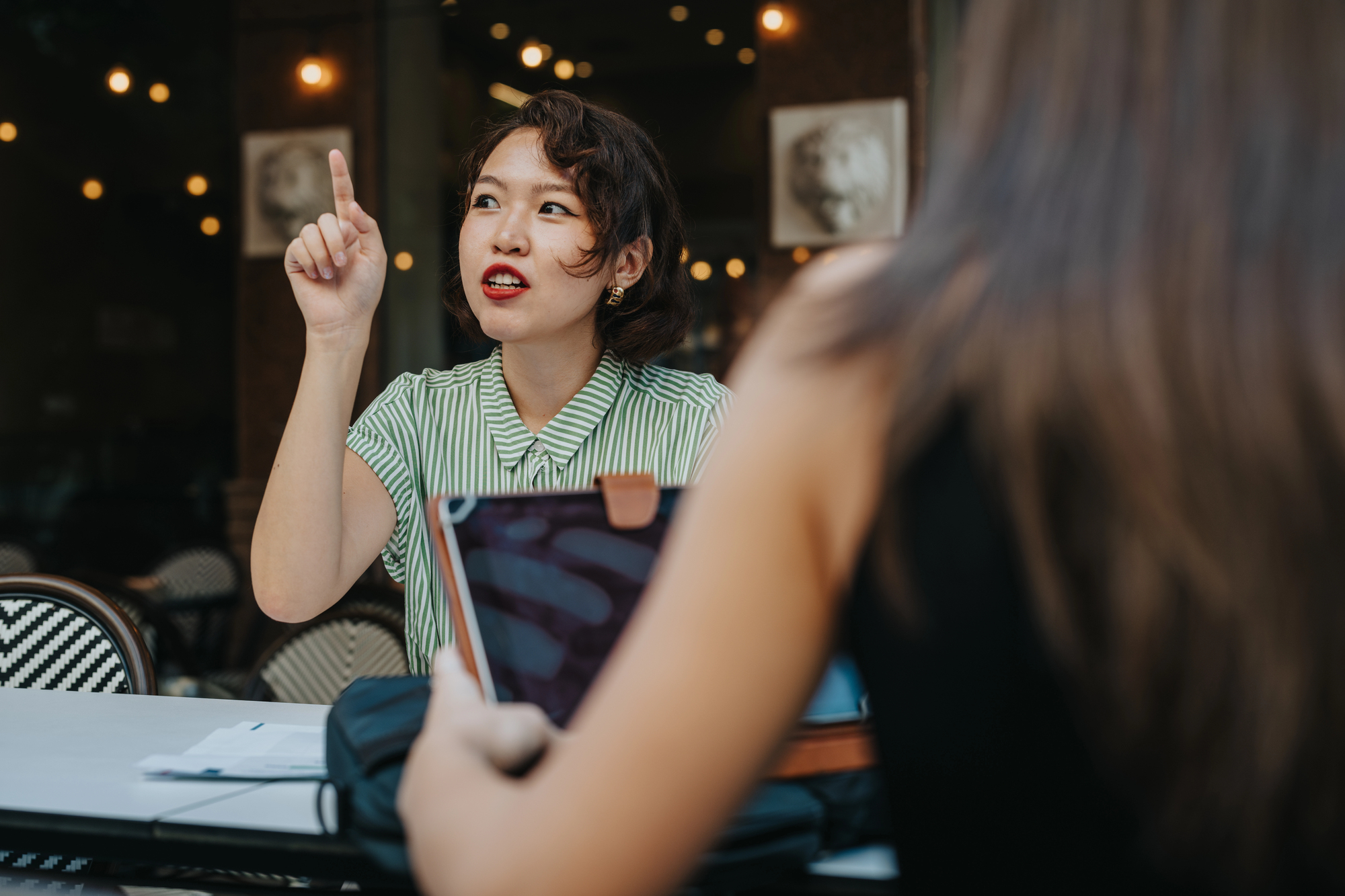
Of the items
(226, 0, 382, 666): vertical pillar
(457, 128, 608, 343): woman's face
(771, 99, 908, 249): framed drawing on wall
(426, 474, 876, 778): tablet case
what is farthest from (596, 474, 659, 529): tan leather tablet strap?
(226, 0, 382, 666): vertical pillar

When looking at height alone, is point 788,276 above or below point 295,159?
below

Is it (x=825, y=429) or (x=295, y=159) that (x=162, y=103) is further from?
(x=825, y=429)

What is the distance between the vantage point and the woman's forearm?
4.09 ft

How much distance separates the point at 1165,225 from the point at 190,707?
4.31 ft

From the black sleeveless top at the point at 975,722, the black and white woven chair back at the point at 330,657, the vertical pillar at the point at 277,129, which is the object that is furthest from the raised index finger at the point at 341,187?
the vertical pillar at the point at 277,129

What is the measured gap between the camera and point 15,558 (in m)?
3.99

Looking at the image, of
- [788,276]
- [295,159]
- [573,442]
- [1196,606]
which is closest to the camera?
[1196,606]

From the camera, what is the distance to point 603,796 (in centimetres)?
49

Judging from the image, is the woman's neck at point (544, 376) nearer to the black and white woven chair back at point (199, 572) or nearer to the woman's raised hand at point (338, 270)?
the woman's raised hand at point (338, 270)

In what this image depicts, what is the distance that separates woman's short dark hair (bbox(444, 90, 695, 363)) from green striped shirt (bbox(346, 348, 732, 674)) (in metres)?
0.09

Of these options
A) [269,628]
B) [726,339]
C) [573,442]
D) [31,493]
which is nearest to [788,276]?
[726,339]

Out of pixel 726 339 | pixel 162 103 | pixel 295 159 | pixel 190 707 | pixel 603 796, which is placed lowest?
pixel 190 707

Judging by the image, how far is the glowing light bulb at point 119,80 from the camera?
542cm

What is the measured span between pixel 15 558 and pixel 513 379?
131 inches
